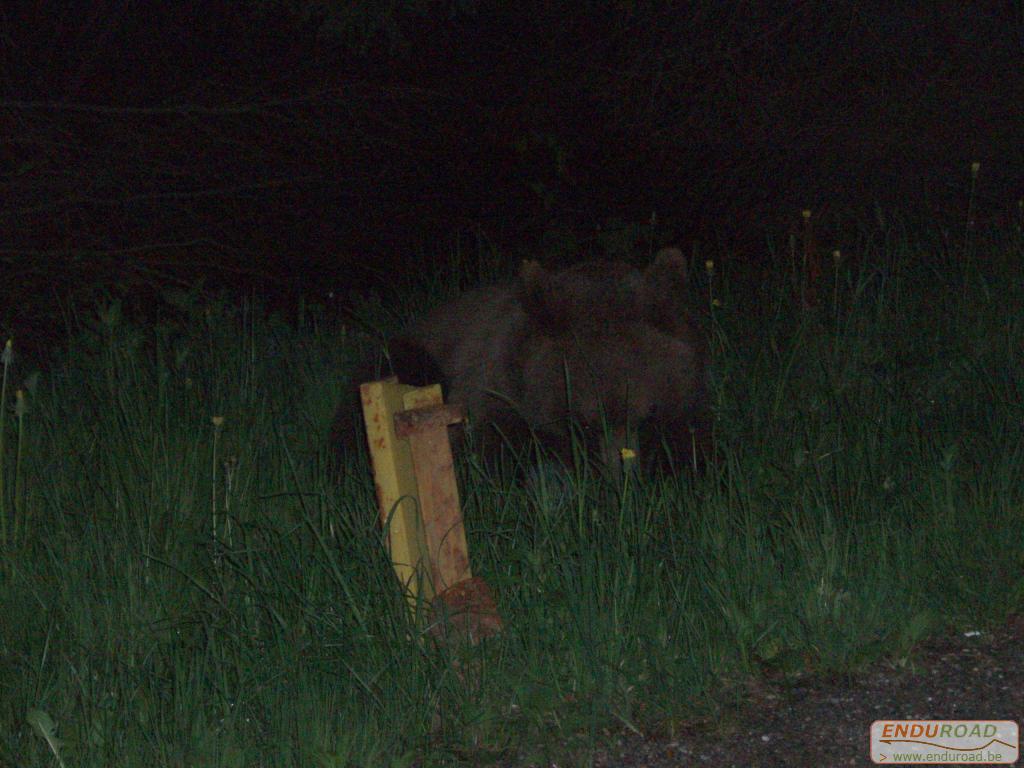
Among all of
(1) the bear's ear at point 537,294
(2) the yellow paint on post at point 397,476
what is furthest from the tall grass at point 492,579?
(1) the bear's ear at point 537,294

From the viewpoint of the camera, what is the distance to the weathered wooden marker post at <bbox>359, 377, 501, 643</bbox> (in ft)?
10.5

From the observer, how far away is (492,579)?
366 centimetres

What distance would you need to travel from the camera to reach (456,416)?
3270mm

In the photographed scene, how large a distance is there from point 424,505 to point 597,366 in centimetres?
115

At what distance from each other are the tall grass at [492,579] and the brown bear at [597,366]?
0.18 m

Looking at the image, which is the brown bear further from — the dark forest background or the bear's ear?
the dark forest background

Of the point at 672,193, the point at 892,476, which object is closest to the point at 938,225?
the point at 672,193

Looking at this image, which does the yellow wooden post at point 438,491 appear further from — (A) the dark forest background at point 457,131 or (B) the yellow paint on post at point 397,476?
(A) the dark forest background at point 457,131

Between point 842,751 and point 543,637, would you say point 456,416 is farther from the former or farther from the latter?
point 842,751

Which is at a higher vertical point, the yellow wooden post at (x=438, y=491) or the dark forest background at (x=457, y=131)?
the dark forest background at (x=457, y=131)

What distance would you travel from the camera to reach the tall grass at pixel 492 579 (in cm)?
300

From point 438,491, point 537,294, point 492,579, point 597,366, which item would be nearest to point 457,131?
point 537,294

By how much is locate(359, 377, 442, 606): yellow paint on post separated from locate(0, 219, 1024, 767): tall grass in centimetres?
9

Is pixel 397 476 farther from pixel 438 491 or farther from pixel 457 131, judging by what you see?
pixel 457 131
